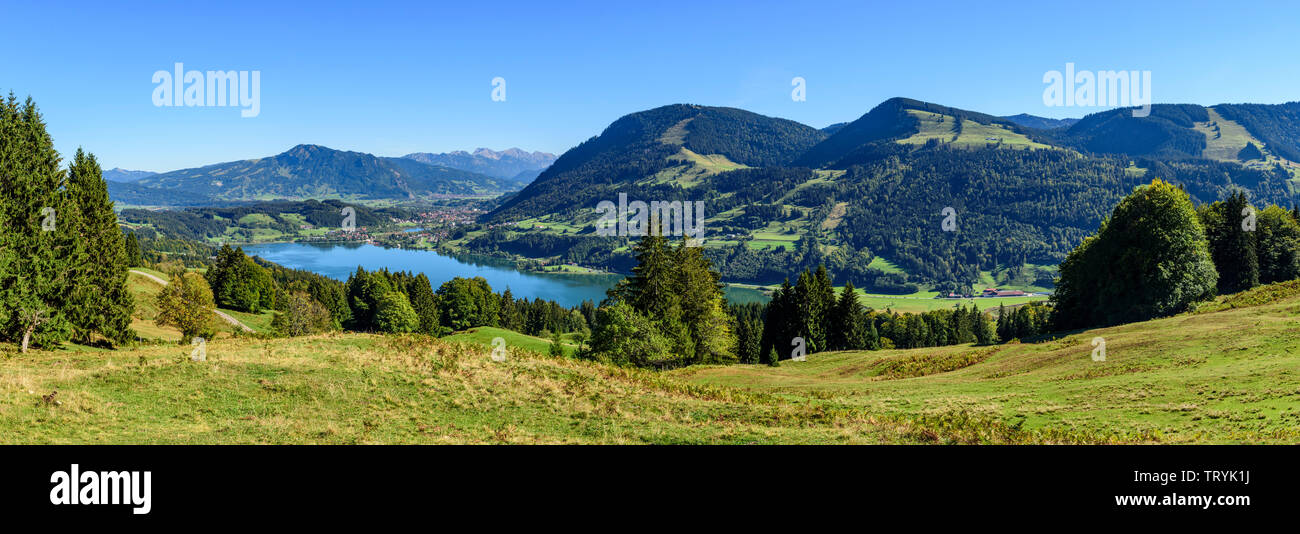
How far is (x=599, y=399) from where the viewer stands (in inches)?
950

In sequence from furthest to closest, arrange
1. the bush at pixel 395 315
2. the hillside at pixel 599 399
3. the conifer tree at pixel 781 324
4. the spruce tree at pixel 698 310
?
the bush at pixel 395 315
the conifer tree at pixel 781 324
the spruce tree at pixel 698 310
the hillside at pixel 599 399

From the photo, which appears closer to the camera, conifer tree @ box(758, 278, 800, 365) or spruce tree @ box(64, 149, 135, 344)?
spruce tree @ box(64, 149, 135, 344)

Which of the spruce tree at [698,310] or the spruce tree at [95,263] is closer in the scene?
the spruce tree at [95,263]

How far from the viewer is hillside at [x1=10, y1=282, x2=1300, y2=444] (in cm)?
1758

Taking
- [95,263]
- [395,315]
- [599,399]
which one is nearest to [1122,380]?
[599,399]

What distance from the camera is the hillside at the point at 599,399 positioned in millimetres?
17578


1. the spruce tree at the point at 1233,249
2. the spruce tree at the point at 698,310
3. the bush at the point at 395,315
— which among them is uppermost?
the spruce tree at the point at 1233,249

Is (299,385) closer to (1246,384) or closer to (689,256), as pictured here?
(1246,384)
